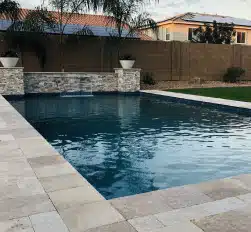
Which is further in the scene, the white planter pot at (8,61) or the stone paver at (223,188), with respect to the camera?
the white planter pot at (8,61)

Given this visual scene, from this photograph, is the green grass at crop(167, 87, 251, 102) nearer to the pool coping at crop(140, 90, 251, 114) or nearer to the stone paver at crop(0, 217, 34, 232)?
the pool coping at crop(140, 90, 251, 114)

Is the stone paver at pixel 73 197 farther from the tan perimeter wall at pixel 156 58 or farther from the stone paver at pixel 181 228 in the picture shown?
the tan perimeter wall at pixel 156 58

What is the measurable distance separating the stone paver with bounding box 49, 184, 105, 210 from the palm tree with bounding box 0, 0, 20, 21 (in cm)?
1269

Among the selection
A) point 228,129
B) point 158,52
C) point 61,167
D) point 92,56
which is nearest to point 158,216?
point 61,167

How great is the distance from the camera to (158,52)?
1842cm

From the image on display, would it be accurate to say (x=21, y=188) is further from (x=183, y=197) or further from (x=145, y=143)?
(x=145, y=143)

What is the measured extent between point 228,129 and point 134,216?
215 inches

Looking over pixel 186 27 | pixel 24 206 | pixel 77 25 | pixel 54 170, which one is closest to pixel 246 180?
pixel 54 170

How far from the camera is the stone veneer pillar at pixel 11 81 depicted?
13891 millimetres

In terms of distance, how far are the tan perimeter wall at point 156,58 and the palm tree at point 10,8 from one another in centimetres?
148

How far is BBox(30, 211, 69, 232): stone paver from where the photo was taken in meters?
2.66

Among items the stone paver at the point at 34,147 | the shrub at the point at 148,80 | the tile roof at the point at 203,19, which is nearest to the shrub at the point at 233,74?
the shrub at the point at 148,80

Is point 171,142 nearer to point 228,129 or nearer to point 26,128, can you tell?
point 228,129

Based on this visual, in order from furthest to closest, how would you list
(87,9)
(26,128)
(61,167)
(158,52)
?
(158,52) → (87,9) → (26,128) → (61,167)
